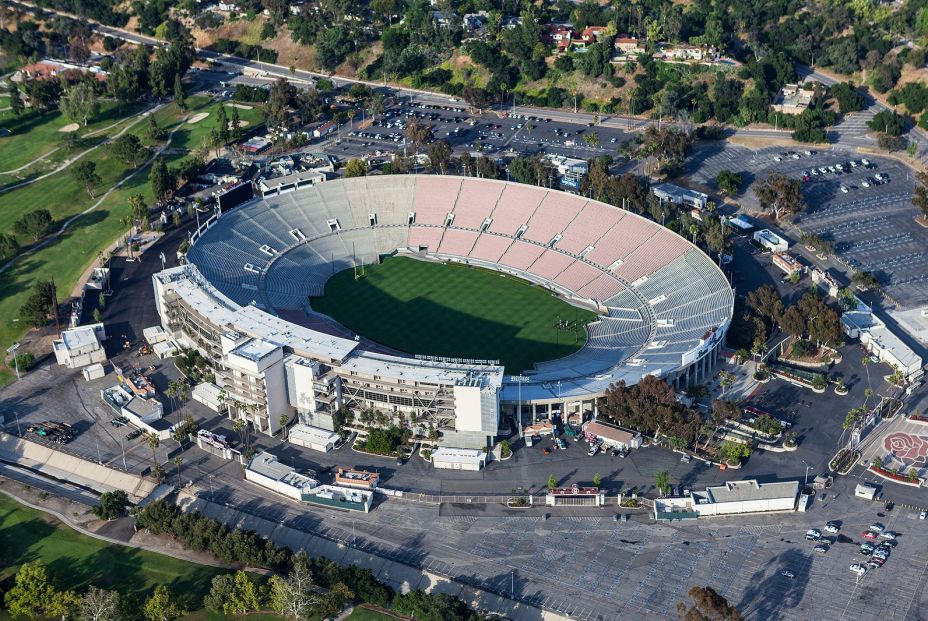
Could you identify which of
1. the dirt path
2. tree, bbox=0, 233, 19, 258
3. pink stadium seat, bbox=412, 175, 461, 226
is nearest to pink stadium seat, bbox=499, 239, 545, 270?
pink stadium seat, bbox=412, 175, 461, 226

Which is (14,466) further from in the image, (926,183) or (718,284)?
(926,183)

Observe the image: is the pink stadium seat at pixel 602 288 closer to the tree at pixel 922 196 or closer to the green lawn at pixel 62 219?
the tree at pixel 922 196

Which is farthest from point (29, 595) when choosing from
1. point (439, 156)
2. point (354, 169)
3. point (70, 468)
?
point (439, 156)

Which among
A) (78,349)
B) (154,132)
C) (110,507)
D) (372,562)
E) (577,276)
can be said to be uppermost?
(154,132)

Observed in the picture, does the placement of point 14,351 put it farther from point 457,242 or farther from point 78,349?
point 457,242

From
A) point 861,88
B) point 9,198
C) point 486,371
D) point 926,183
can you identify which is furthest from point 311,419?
point 861,88

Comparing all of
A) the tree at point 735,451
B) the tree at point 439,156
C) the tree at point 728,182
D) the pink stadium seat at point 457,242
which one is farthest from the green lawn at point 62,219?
the tree at point 728,182

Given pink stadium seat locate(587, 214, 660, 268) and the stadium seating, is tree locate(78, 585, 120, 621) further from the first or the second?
pink stadium seat locate(587, 214, 660, 268)
